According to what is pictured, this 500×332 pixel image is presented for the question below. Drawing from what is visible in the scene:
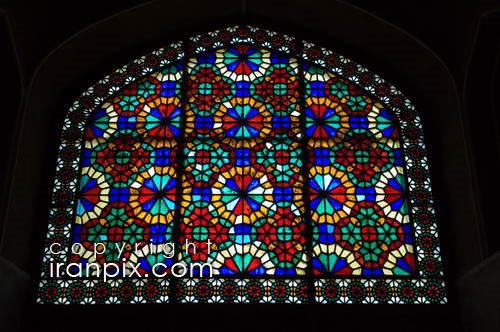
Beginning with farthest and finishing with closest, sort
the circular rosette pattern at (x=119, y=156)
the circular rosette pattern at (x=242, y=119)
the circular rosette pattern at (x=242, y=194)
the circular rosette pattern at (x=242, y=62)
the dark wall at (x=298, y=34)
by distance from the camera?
the circular rosette pattern at (x=242, y=62) → the circular rosette pattern at (x=242, y=119) → the circular rosette pattern at (x=119, y=156) → the circular rosette pattern at (x=242, y=194) → the dark wall at (x=298, y=34)

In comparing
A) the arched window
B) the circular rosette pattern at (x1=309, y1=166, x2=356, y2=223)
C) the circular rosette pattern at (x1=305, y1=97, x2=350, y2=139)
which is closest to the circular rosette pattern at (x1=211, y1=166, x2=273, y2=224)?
the arched window

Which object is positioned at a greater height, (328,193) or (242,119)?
(242,119)

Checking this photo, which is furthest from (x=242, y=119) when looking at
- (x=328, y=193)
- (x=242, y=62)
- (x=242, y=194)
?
(x=328, y=193)

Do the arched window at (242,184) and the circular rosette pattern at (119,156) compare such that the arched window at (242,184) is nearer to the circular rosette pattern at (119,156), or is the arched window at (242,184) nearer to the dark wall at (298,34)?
the circular rosette pattern at (119,156)

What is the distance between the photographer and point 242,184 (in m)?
7.47

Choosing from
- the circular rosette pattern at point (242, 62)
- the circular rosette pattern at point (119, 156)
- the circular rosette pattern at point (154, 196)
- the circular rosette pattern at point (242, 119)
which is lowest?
the circular rosette pattern at point (154, 196)

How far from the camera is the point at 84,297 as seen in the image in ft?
22.8

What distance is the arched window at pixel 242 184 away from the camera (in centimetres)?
701

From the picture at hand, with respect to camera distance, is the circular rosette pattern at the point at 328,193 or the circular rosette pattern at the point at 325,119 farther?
the circular rosette pattern at the point at 325,119

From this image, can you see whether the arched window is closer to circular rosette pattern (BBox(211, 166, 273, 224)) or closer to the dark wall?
circular rosette pattern (BBox(211, 166, 273, 224))

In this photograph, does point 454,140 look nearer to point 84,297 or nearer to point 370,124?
point 370,124

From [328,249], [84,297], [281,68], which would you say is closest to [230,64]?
[281,68]

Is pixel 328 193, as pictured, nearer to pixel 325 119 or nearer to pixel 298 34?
pixel 325 119

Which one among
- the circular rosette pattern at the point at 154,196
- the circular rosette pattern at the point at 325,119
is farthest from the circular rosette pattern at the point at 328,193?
the circular rosette pattern at the point at 154,196
